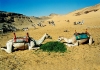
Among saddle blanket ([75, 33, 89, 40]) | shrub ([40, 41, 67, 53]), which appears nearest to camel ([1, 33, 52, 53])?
shrub ([40, 41, 67, 53])

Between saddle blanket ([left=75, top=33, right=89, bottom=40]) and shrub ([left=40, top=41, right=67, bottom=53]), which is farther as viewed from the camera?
saddle blanket ([left=75, top=33, right=89, bottom=40])

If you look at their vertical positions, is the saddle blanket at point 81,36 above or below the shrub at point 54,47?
above

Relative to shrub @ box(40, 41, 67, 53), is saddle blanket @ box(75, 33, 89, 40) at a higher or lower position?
higher

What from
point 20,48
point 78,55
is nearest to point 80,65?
point 78,55

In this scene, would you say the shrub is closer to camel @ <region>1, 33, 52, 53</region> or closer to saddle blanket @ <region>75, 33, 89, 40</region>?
camel @ <region>1, 33, 52, 53</region>

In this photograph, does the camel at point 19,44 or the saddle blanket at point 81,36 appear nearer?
the camel at point 19,44

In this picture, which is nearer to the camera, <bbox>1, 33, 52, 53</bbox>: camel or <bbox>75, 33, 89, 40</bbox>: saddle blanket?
<bbox>1, 33, 52, 53</bbox>: camel

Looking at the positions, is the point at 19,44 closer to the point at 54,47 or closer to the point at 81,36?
the point at 54,47

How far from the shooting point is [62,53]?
1250 cm

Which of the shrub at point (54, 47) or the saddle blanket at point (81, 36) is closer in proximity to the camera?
the shrub at point (54, 47)

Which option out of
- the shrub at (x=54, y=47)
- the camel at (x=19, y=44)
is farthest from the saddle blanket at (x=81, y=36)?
the camel at (x=19, y=44)

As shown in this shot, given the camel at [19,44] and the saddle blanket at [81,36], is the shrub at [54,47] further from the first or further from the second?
the saddle blanket at [81,36]

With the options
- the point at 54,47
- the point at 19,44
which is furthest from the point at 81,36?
the point at 19,44

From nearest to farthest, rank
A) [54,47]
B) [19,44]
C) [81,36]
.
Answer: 1. [19,44]
2. [54,47]
3. [81,36]
